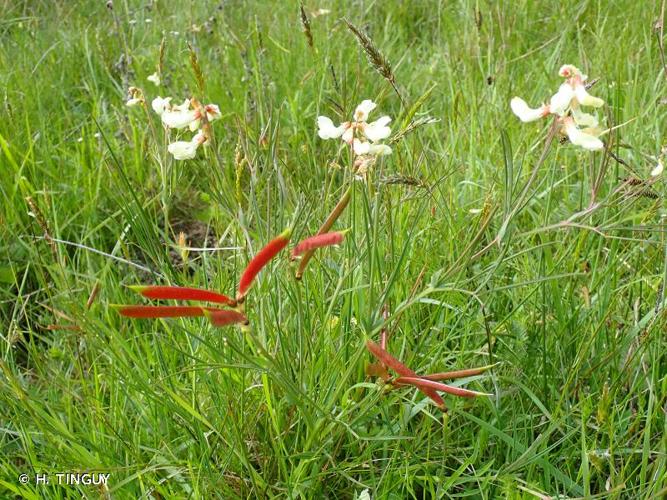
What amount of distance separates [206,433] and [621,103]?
1768 mm

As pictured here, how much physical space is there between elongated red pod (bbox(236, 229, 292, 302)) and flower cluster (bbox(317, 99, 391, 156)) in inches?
15.4

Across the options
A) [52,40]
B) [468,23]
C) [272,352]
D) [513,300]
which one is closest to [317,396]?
[272,352]

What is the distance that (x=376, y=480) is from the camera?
1284 mm

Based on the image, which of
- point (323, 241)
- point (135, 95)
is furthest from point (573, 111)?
point (135, 95)

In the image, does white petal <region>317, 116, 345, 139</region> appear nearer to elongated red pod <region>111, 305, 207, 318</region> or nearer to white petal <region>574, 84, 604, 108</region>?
white petal <region>574, 84, 604, 108</region>

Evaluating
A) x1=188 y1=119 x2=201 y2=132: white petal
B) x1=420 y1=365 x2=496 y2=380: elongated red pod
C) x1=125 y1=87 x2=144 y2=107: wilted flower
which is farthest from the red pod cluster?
x1=125 y1=87 x2=144 y2=107: wilted flower

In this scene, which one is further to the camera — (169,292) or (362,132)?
(362,132)

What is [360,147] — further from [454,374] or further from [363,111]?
[454,374]

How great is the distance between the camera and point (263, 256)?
32.0 inches

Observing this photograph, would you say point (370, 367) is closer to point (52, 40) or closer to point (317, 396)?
point (317, 396)

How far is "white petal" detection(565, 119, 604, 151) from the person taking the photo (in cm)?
97

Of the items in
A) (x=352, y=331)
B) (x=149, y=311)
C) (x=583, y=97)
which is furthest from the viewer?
(x=352, y=331)

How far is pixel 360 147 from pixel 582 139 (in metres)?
0.33

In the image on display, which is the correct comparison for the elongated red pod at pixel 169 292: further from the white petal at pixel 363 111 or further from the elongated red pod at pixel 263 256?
the white petal at pixel 363 111
